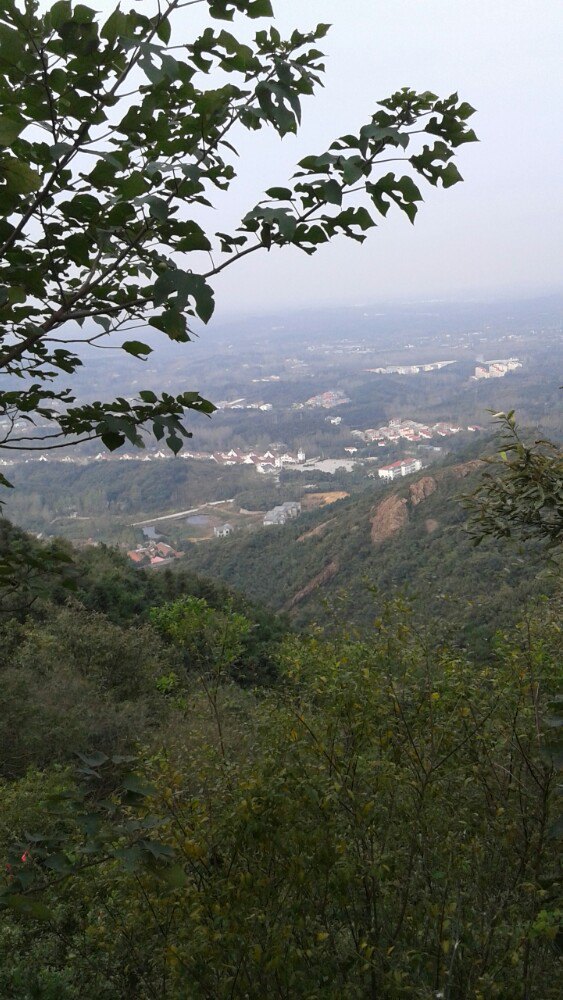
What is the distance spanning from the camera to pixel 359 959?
1760 millimetres

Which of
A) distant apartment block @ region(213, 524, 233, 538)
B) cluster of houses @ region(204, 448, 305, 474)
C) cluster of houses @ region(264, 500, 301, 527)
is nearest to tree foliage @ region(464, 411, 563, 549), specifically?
cluster of houses @ region(264, 500, 301, 527)

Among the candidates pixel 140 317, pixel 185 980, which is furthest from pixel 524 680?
pixel 140 317

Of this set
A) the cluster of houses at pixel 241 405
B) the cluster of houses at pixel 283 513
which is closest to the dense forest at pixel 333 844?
the cluster of houses at pixel 283 513

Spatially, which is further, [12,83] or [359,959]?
[359,959]

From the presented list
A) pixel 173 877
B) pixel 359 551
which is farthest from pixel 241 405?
pixel 173 877

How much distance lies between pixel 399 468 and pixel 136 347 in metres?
59.9

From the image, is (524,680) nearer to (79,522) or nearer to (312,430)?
(79,522)

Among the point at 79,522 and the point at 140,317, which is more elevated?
the point at 140,317

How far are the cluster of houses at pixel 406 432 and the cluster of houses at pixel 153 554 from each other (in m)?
37.6

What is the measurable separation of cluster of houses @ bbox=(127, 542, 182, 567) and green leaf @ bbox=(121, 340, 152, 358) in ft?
131

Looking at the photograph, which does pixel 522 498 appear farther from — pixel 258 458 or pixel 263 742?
pixel 258 458

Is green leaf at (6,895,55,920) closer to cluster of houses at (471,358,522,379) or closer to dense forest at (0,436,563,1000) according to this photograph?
dense forest at (0,436,563,1000)

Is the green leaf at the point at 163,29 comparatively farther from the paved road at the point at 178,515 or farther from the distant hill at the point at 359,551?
the paved road at the point at 178,515

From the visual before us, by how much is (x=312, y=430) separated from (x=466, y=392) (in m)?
25.7
